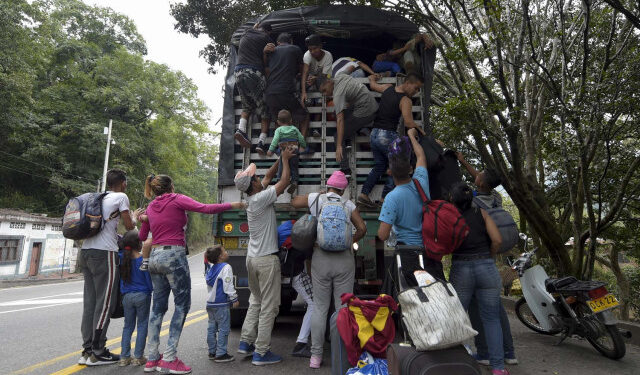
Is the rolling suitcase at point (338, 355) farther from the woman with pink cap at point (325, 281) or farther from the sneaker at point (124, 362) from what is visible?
the sneaker at point (124, 362)

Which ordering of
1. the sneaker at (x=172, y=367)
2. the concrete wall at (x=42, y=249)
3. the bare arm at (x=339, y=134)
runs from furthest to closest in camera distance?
the concrete wall at (x=42, y=249) < the bare arm at (x=339, y=134) < the sneaker at (x=172, y=367)

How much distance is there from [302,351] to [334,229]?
1.58 meters

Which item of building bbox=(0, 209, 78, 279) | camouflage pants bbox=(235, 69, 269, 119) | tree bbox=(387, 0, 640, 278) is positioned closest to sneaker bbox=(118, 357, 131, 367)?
camouflage pants bbox=(235, 69, 269, 119)

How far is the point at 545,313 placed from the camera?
195 inches

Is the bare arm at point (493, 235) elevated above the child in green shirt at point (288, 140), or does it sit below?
below

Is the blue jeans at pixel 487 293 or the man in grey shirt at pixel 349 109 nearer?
the blue jeans at pixel 487 293

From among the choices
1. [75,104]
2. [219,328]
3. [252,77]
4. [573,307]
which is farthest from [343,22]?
[75,104]

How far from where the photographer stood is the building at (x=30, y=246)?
18.8 metres

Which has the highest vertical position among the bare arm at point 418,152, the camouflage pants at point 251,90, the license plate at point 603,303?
the camouflage pants at point 251,90

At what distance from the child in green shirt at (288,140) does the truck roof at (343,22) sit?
1683 millimetres

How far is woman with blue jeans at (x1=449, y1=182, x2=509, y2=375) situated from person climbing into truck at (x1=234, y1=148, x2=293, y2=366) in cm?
186

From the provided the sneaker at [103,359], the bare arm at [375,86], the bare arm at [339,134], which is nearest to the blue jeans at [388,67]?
the bare arm at [375,86]

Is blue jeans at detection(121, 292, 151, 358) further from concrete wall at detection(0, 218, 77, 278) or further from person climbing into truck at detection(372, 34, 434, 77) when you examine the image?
concrete wall at detection(0, 218, 77, 278)

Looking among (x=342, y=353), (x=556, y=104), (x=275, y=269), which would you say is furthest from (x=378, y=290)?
(x=556, y=104)
